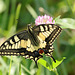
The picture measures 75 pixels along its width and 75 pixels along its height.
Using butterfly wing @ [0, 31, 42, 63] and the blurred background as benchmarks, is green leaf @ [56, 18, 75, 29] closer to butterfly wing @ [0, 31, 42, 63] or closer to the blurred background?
butterfly wing @ [0, 31, 42, 63]

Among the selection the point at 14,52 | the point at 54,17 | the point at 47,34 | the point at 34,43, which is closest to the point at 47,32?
the point at 47,34

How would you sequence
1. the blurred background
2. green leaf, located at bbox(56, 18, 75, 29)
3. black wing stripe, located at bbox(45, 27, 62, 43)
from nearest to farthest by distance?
black wing stripe, located at bbox(45, 27, 62, 43) → green leaf, located at bbox(56, 18, 75, 29) → the blurred background

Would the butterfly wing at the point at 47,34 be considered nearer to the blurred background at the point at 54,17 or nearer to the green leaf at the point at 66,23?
the green leaf at the point at 66,23

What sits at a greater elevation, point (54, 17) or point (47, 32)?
point (54, 17)

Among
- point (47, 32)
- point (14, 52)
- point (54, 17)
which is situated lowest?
point (14, 52)

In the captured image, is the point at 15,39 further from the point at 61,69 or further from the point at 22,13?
the point at 22,13

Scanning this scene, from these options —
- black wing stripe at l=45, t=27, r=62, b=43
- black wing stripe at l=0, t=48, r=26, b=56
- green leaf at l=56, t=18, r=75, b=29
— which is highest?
green leaf at l=56, t=18, r=75, b=29

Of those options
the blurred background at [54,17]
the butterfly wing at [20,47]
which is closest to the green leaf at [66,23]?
the butterfly wing at [20,47]

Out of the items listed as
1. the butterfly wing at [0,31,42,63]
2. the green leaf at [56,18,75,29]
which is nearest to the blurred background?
the butterfly wing at [0,31,42,63]

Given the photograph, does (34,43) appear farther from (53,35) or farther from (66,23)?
(66,23)
